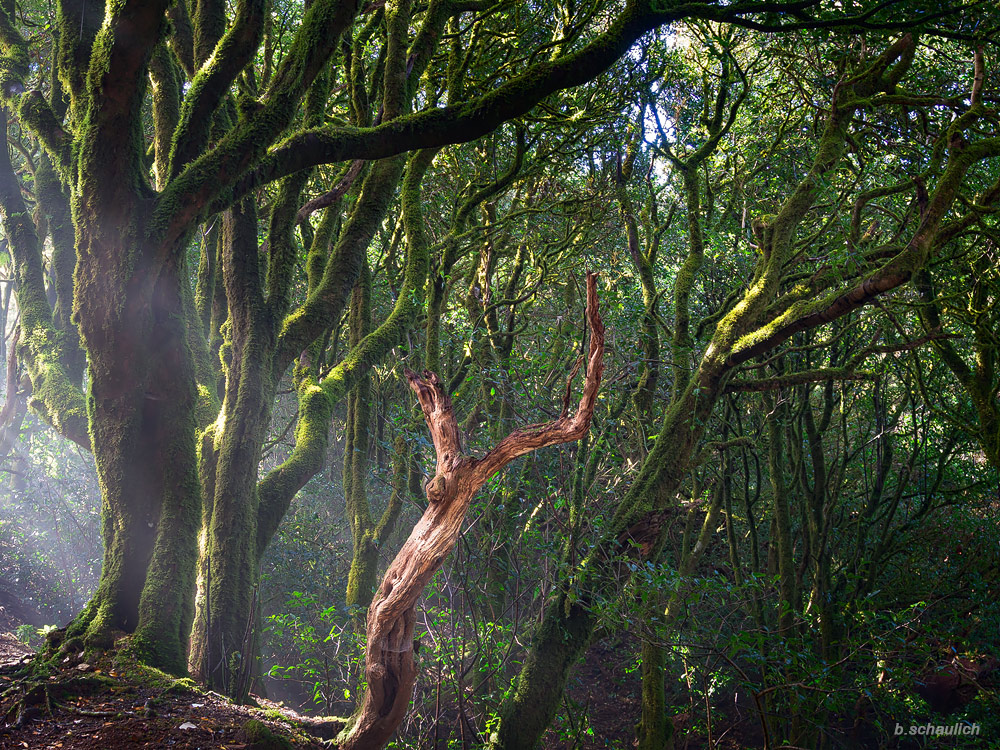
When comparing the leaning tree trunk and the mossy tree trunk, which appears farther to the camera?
the mossy tree trunk

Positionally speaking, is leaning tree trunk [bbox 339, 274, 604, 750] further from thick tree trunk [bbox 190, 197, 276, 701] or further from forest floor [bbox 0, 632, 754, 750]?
thick tree trunk [bbox 190, 197, 276, 701]

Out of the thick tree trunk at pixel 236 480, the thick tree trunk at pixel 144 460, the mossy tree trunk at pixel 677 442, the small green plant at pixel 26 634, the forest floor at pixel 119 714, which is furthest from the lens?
the small green plant at pixel 26 634

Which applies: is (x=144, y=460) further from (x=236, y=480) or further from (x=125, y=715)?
(x=125, y=715)

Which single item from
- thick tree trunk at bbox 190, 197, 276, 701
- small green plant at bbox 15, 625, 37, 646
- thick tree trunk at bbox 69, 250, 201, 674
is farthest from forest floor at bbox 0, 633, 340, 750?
small green plant at bbox 15, 625, 37, 646

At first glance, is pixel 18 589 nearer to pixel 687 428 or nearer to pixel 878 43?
pixel 687 428

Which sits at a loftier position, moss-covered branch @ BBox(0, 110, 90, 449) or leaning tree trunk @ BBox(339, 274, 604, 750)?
moss-covered branch @ BBox(0, 110, 90, 449)

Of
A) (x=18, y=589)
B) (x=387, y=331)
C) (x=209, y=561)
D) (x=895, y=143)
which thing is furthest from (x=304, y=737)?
(x=18, y=589)

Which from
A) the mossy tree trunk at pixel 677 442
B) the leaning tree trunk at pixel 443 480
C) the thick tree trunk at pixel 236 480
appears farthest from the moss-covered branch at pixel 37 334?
the mossy tree trunk at pixel 677 442

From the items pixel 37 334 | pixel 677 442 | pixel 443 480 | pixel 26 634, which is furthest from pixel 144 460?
pixel 26 634

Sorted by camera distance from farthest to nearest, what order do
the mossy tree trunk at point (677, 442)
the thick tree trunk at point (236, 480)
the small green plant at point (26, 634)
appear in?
the small green plant at point (26, 634)
the mossy tree trunk at point (677, 442)
the thick tree trunk at point (236, 480)

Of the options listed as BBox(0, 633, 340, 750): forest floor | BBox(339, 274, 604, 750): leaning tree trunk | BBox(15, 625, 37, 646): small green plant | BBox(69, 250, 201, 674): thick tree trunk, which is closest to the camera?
BBox(0, 633, 340, 750): forest floor

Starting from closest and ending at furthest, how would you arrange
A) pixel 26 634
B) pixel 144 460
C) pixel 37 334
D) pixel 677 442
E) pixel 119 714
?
pixel 119 714
pixel 144 460
pixel 677 442
pixel 37 334
pixel 26 634

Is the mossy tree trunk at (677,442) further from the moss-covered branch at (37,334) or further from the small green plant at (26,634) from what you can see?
the small green plant at (26,634)

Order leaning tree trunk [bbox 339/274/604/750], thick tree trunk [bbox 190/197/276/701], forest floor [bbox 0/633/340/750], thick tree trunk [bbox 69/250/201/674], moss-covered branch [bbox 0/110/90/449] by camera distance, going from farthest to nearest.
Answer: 1. moss-covered branch [bbox 0/110/90/449]
2. thick tree trunk [bbox 190/197/276/701]
3. thick tree trunk [bbox 69/250/201/674]
4. leaning tree trunk [bbox 339/274/604/750]
5. forest floor [bbox 0/633/340/750]
